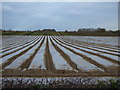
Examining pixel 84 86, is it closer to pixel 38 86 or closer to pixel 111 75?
pixel 38 86

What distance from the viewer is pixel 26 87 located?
2889 mm

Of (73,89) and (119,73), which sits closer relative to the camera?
(73,89)

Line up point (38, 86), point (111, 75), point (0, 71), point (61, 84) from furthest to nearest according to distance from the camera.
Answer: point (0, 71)
point (111, 75)
point (61, 84)
point (38, 86)

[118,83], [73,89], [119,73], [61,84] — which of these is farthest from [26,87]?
[119,73]

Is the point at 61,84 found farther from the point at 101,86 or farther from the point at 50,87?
the point at 101,86

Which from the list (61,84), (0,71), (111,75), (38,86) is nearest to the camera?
(38,86)

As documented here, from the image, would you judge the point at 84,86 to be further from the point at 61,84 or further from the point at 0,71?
the point at 0,71

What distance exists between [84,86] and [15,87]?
5.00 ft

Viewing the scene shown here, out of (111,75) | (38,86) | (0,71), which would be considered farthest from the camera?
(0,71)

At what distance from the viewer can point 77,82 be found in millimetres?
3162

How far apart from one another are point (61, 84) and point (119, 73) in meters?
2.62

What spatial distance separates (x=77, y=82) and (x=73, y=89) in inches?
11.2

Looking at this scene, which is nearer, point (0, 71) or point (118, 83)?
point (118, 83)

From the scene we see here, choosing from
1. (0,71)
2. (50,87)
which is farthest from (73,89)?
(0,71)
